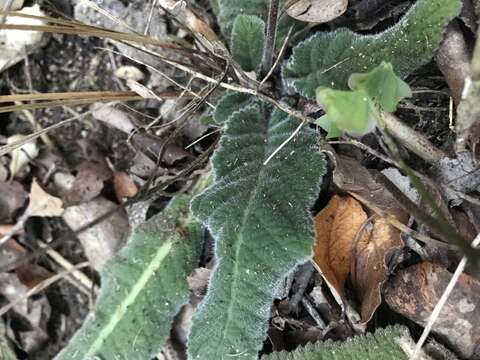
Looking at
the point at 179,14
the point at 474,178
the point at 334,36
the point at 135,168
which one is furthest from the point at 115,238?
the point at 474,178

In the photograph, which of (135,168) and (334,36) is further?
(135,168)

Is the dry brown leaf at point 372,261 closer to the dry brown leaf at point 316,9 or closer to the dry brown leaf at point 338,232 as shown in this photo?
the dry brown leaf at point 338,232

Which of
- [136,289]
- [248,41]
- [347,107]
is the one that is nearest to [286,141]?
[248,41]

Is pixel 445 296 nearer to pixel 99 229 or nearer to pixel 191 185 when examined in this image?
pixel 191 185

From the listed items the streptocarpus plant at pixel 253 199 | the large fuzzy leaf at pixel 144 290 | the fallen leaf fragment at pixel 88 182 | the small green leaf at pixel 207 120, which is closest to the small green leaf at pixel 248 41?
the streptocarpus plant at pixel 253 199

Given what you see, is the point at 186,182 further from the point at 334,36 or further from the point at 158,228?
the point at 334,36

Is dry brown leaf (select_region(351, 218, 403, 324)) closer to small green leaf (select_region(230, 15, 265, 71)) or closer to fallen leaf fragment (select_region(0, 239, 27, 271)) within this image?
small green leaf (select_region(230, 15, 265, 71))
